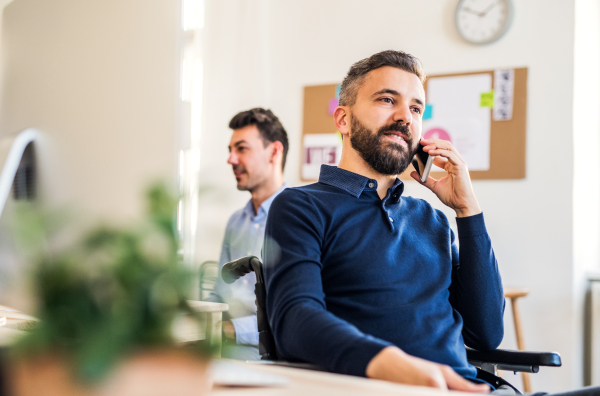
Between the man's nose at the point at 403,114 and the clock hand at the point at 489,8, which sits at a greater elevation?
the clock hand at the point at 489,8

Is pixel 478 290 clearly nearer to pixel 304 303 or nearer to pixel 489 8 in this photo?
pixel 304 303

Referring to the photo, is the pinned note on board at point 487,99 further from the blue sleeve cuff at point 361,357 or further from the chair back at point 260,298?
the blue sleeve cuff at point 361,357

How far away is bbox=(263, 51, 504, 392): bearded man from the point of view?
97cm

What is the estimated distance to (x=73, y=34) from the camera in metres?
0.57

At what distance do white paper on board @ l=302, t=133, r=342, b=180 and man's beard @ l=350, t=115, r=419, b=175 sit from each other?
5.82 feet

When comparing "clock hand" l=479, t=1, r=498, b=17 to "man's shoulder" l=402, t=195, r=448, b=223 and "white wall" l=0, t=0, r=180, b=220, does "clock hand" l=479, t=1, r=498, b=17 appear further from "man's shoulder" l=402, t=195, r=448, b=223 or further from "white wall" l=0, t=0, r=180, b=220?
"white wall" l=0, t=0, r=180, b=220

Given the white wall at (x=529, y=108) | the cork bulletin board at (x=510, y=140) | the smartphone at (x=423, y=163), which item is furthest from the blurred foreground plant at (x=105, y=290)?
the cork bulletin board at (x=510, y=140)

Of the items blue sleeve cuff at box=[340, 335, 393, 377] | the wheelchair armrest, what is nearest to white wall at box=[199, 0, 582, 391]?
the wheelchair armrest

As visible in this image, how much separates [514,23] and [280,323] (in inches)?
89.8

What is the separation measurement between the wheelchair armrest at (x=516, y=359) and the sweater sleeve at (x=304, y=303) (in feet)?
1.31

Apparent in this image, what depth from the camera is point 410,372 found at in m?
0.67

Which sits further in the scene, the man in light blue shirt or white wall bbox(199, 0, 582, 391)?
white wall bbox(199, 0, 582, 391)

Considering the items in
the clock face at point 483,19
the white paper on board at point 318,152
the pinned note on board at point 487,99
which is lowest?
the white paper on board at point 318,152

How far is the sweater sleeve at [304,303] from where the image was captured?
0.76 metres
